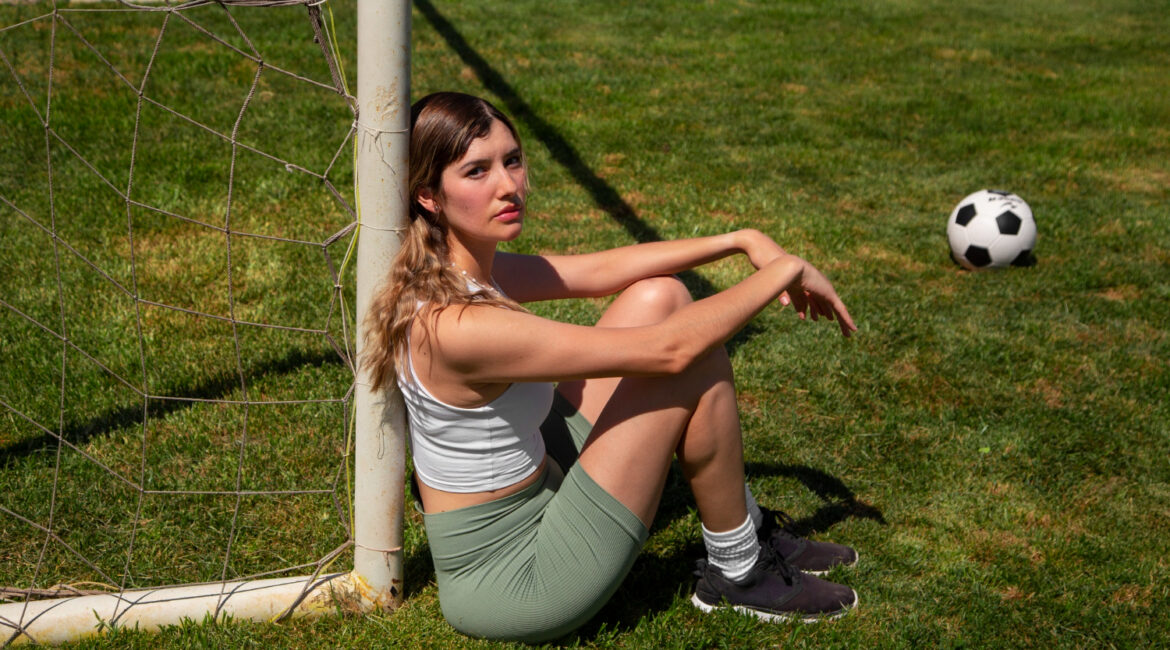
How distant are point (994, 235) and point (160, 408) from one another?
13.2ft

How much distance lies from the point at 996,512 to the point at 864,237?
8.26ft

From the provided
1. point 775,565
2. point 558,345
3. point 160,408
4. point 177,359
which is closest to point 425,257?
point 558,345

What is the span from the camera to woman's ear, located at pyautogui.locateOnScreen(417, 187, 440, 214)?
2346mm

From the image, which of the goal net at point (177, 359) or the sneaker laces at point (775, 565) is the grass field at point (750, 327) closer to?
the goal net at point (177, 359)

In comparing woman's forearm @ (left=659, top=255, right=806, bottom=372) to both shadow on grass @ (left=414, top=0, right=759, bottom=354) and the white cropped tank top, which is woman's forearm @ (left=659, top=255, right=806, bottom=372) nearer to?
the white cropped tank top

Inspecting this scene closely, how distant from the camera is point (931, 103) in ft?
26.1

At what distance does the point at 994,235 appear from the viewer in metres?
5.05

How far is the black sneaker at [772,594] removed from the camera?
273 centimetres

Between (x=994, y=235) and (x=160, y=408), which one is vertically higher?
(x=994, y=235)

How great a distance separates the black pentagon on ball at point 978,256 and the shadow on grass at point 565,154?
1403 mm

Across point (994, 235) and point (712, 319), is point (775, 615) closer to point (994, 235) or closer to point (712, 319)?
point (712, 319)

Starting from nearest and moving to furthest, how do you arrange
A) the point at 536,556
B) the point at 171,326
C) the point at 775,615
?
the point at 536,556, the point at 775,615, the point at 171,326

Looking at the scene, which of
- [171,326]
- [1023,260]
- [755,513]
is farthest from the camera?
[1023,260]

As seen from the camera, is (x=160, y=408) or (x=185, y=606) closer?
(x=185, y=606)
